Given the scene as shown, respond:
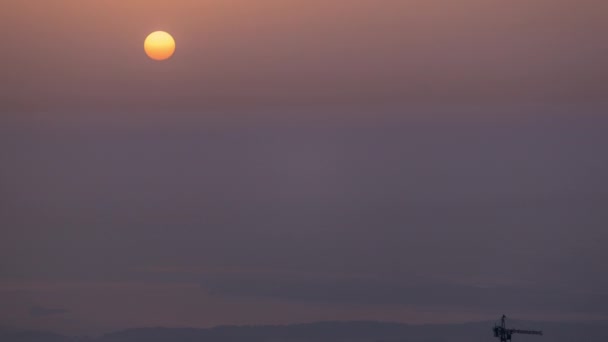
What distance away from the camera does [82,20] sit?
17.0 ft

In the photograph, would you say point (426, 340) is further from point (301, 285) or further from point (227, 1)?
point (227, 1)

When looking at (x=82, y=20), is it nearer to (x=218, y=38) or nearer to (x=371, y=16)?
(x=218, y=38)

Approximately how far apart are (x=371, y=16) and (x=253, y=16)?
0.86 m

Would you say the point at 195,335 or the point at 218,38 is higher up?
the point at 218,38

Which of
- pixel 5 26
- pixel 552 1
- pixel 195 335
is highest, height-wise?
pixel 552 1

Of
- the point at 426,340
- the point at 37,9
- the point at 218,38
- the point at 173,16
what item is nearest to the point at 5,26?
the point at 37,9

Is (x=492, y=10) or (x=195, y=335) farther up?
(x=492, y=10)

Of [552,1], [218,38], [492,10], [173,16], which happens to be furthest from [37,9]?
[552,1]

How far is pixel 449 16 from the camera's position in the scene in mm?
5109

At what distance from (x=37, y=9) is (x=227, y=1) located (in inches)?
54.7

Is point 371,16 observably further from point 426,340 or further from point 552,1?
point 426,340

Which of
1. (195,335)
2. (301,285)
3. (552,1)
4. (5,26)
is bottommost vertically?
(195,335)

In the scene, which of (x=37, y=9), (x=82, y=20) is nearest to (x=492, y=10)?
(x=82, y=20)

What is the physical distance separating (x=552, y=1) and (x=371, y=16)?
1.29m
